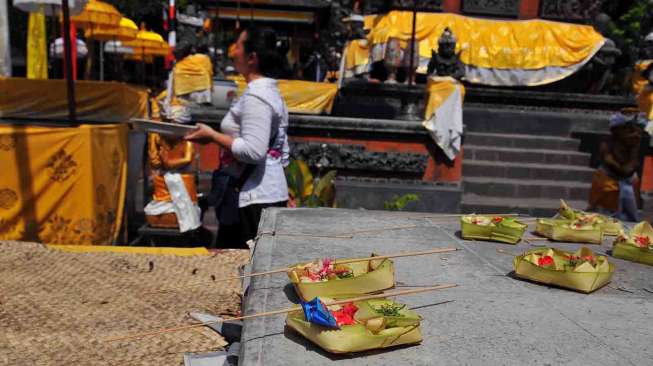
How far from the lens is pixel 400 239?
256 cm

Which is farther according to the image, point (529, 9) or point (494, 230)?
point (529, 9)

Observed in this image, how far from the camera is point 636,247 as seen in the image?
93.4 inches

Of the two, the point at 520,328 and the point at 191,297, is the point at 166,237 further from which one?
the point at 520,328

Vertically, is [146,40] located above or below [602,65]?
above

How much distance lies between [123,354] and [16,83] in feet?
21.0

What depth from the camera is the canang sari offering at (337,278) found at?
1579 millimetres

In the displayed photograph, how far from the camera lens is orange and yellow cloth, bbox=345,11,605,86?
11289 mm

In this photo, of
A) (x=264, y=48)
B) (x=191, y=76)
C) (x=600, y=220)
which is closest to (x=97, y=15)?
(x=191, y=76)

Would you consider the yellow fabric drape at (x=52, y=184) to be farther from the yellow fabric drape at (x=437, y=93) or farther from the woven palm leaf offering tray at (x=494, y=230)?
the yellow fabric drape at (x=437, y=93)

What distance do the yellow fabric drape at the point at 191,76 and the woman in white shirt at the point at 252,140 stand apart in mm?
7478

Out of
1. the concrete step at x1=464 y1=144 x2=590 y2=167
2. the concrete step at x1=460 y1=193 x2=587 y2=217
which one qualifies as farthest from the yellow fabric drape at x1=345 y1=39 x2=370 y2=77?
the concrete step at x1=460 y1=193 x2=587 y2=217

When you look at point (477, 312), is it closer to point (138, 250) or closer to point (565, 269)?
point (565, 269)

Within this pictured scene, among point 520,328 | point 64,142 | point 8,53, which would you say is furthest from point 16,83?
point 520,328

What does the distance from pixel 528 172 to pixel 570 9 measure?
20.5 ft
